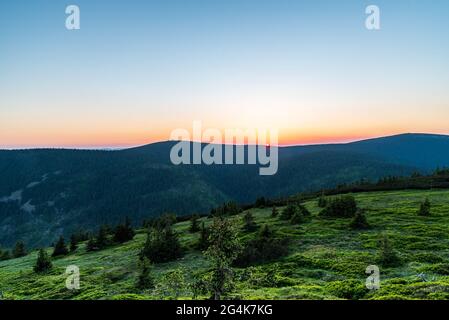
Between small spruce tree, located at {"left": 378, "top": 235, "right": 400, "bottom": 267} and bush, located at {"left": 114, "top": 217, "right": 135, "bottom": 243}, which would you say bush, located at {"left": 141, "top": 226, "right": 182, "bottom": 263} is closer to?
bush, located at {"left": 114, "top": 217, "right": 135, "bottom": 243}

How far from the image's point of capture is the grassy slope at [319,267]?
2432 cm

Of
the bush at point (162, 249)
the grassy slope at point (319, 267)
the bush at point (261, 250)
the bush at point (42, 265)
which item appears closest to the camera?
the grassy slope at point (319, 267)

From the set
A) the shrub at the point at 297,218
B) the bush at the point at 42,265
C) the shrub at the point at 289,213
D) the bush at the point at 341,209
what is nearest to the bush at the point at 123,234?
the bush at the point at 42,265

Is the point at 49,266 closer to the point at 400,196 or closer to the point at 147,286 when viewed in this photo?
the point at 147,286

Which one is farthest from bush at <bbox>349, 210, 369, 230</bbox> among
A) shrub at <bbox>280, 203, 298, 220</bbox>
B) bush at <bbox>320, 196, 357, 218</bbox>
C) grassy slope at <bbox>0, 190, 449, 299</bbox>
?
shrub at <bbox>280, 203, 298, 220</bbox>

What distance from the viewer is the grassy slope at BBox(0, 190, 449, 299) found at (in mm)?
24316

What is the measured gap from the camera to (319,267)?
32812 millimetres

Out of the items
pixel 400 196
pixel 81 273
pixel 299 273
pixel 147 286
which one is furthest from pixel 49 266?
pixel 400 196

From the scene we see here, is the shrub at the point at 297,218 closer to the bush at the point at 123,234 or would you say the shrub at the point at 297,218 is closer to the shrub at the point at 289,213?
the shrub at the point at 289,213

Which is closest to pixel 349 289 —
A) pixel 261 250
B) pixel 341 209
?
pixel 261 250

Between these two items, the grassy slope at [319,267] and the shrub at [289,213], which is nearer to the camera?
the grassy slope at [319,267]

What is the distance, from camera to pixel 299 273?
31.5 meters

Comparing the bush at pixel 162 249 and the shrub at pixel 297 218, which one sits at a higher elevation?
the shrub at pixel 297 218
